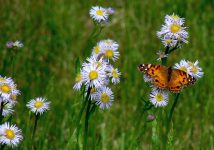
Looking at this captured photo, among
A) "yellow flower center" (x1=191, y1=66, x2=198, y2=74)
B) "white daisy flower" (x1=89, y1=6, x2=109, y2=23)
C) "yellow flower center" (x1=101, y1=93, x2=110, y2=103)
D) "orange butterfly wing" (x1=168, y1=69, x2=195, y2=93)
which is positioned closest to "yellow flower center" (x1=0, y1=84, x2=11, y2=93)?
"yellow flower center" (x1=101, y1=93, x2=110, y2=103)

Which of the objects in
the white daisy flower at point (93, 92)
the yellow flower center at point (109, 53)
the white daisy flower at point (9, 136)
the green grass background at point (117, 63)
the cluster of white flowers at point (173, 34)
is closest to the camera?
the white daisy flower at point (9, 136)

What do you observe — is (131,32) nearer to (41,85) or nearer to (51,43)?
(51,43)

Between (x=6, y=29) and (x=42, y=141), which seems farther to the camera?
(x=6, y=29)

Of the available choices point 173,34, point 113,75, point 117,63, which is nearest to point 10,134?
point 113,75

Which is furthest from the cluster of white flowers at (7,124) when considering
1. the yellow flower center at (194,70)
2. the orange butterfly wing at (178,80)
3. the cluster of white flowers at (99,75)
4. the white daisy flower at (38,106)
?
the yellow flower center at (194,70)

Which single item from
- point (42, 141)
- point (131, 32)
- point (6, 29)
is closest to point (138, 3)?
point (131, 32)

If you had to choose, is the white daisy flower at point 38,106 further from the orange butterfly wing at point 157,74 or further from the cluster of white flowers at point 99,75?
the orange butterfly wing at point 157,74

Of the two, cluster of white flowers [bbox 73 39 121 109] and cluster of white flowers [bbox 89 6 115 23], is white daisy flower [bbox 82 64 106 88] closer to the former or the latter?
cluster of white flowers [bbox 73 39 121 109]
